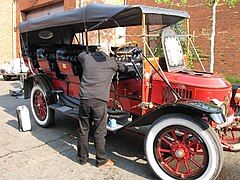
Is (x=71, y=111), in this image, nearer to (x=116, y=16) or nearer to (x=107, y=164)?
(x=107, y=164)

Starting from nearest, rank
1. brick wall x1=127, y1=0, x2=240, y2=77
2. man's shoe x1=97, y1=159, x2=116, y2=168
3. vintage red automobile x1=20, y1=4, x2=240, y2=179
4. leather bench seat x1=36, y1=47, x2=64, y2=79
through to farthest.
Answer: vintage red automobile x1=20, y1=4, x2=240, y2=179 < man's shoe x1=97, y1=159, x2=116, y2=168 < leather bench seat x1=36, y1=47, x2=64, y2=79 < brick wall x1=127, y1=0, x2=240, y2=77

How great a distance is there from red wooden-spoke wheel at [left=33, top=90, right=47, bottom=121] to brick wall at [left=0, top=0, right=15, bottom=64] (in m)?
14.8

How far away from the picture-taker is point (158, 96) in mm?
4625

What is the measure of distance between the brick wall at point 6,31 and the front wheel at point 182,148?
18.5m

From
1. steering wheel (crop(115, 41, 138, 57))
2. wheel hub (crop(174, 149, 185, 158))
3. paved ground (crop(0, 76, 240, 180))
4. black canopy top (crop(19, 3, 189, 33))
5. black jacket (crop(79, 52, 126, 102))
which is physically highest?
black canopy top (crop(19, 3, 189, 33))

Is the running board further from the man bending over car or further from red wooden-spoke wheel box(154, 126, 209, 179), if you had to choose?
red wooden-spoke wheel box(154, 126, 209, 179)

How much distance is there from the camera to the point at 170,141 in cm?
409

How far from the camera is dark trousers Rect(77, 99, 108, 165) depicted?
14.7 ft

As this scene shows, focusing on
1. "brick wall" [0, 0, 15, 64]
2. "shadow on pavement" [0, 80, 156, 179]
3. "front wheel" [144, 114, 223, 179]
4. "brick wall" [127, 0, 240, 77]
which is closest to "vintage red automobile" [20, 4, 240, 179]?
"front wheel" [144, 114, 223, 179]

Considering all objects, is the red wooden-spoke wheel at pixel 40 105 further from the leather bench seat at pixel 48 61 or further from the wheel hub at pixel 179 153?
the wheel hub at pixel 179 153

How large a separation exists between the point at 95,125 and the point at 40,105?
2.63 meters

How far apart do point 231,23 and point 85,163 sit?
8.82 m

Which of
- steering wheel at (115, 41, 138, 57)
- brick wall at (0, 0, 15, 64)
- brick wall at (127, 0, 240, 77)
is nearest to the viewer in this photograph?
steering wheel at (115, 41, 138, 57)

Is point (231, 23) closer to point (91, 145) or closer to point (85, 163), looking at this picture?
point (91, 145)
